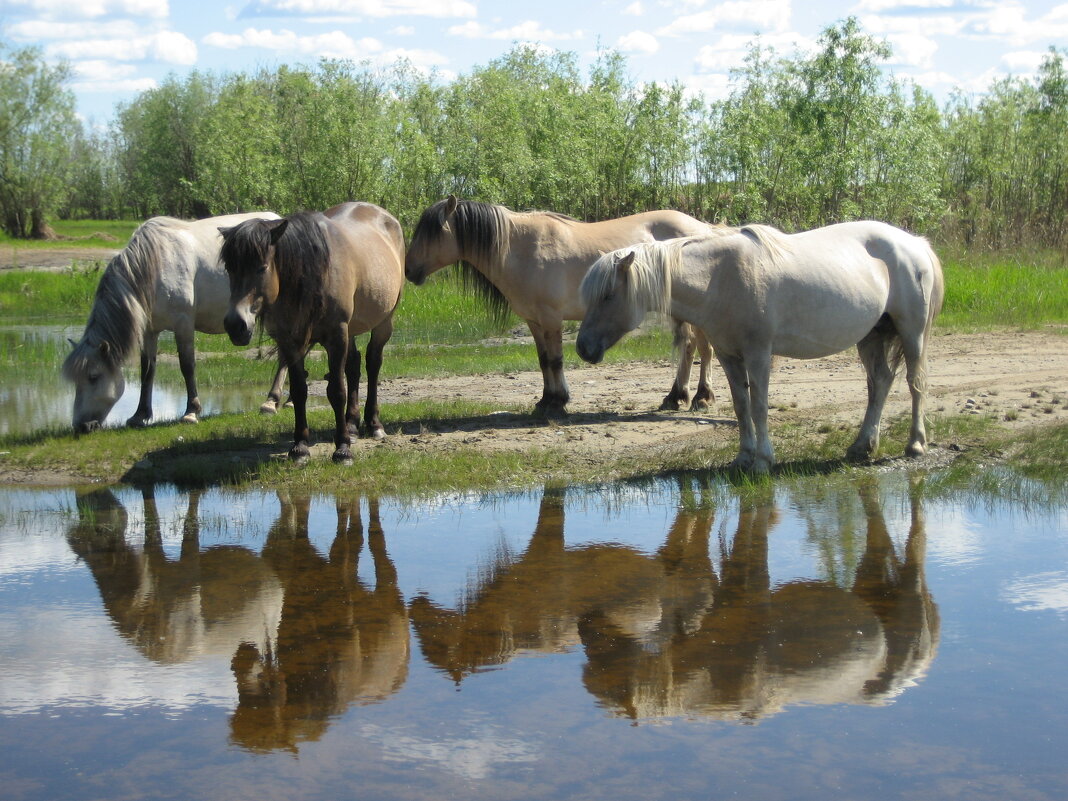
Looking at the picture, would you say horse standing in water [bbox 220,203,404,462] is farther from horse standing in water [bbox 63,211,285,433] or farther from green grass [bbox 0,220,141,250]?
green grass [bbox 0,220,141,250]

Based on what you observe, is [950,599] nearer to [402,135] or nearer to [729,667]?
[729,667]

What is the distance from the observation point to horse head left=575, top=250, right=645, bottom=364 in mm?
7605

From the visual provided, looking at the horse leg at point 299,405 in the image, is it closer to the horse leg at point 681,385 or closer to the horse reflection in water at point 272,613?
the horse reflection in water at point 272,613

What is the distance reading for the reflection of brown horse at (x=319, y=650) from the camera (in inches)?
164

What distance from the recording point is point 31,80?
141 ft

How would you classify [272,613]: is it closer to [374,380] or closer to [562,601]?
[562,601]

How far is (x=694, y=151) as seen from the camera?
81.6ft

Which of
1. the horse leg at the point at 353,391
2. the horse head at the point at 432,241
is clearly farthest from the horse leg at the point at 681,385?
the horse leg at the point at 353,391

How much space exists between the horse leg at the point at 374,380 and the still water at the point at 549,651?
253 cm

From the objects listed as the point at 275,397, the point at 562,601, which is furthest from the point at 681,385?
the point at 562,601

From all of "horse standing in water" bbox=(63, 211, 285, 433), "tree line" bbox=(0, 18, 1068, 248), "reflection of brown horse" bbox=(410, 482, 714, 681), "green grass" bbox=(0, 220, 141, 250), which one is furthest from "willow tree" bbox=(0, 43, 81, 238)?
"reflection of brown horse" bbox=(410, 482, 714, 681)

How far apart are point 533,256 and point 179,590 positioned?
5.66 metres

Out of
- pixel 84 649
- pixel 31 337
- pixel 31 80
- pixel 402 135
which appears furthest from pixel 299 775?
pixel 31 80

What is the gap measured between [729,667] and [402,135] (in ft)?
78.9
